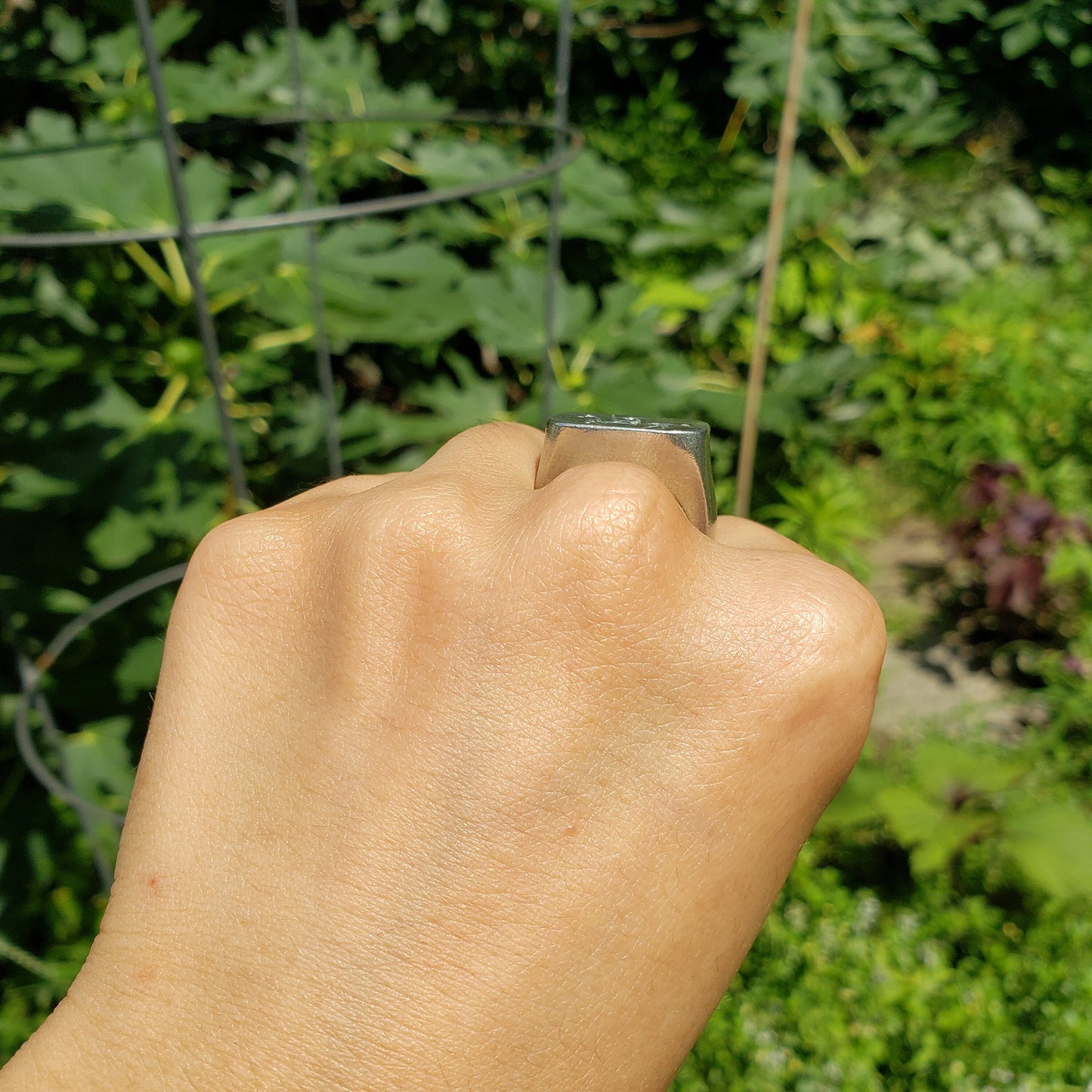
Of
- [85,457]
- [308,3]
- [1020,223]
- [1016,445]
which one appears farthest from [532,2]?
[1020,223]

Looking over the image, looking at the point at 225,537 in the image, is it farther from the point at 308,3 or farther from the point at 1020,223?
the point at 1020,223

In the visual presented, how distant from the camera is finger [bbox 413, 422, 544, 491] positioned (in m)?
0.54

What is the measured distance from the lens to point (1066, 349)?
360 centimetres

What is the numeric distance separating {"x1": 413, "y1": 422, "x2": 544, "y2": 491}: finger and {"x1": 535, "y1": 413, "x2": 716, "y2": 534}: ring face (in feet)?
0.11

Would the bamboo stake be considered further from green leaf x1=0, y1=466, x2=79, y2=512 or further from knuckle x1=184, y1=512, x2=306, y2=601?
knuckle x1=184, y1=512, x2=306, y2=601

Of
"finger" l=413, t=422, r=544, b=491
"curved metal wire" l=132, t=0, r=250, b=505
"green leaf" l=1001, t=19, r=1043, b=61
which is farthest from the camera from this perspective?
"green leaf" l=1001, t=19, r=1043, b=61

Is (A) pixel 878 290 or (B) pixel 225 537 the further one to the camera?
(A) pixel 878 290

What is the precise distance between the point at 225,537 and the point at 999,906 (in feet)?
6.28

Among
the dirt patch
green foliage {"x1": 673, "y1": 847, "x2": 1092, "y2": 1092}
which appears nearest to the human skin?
green foliage {"x1": 673, "y1": 847, "x2": 1092, "y2": 1092}

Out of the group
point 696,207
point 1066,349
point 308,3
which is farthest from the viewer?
point 1066,349

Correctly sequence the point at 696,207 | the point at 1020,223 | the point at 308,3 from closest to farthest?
the point at 696,207 < the point at 308,3 < the point at 1020,223

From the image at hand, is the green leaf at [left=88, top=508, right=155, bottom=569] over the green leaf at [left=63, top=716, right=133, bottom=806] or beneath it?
over

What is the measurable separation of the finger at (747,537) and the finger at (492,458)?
4.8 inches

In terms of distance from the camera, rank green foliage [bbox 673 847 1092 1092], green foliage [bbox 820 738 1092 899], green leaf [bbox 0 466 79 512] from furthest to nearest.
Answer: green foliage [bbox 820 738 1092 899]
green foliage [bbox 673 847 1092 1092]
green leaf [bbox 0 466 79 512]
